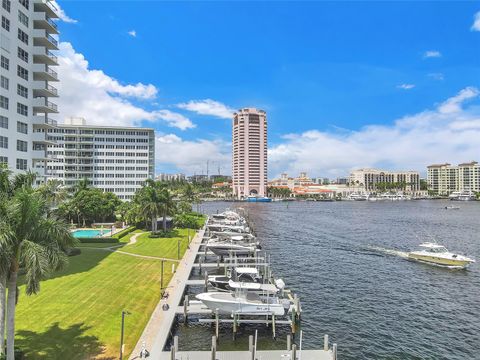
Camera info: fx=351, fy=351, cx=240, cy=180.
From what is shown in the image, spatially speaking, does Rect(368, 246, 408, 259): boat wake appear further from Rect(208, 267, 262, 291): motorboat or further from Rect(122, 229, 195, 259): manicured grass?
Rect(122, 229, 195, 259): manicured grass

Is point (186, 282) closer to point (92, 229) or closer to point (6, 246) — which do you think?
point (6, 246)

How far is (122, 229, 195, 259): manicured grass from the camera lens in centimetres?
5954

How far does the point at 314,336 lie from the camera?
3288cm

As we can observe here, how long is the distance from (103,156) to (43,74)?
99864 mm

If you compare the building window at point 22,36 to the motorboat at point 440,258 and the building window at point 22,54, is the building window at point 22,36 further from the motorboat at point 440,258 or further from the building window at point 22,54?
the motorboat at point 440,258

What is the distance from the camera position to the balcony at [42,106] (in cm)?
5606

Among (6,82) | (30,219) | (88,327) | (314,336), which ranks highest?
(6,82)

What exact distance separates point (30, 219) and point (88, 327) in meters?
14.7

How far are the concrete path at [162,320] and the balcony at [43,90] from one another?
36.0 meters

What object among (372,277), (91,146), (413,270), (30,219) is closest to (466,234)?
(413,270)

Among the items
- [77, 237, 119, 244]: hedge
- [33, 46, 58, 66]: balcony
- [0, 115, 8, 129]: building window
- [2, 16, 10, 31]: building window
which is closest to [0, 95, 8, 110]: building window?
[0, 115, 8, 129]: building window

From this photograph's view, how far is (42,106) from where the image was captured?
56.3 m

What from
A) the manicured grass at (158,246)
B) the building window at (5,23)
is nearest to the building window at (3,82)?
the building window at (5,23)

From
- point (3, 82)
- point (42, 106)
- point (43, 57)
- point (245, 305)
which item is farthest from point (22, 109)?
point (245, 305)
